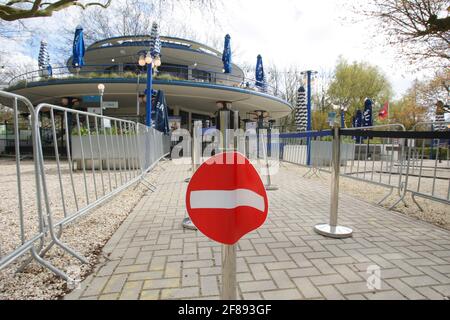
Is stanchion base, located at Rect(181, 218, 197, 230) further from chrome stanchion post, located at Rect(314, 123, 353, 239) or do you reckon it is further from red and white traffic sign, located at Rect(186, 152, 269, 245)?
red and white traffic sign, located at Rect(186, 152, 269, 245)

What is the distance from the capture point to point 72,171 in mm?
4270

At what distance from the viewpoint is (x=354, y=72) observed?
40625 millimetres

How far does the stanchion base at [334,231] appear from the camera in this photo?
3.52 metres

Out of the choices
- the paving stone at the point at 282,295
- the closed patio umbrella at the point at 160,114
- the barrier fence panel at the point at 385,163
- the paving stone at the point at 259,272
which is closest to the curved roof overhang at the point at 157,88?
the closed patio umbrella at the point at 160,114

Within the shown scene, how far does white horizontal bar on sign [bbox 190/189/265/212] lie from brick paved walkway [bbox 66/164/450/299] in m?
0.96

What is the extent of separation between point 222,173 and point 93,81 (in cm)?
2021

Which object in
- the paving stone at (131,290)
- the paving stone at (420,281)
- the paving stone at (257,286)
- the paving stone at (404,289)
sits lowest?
the paving stone at (420,281)

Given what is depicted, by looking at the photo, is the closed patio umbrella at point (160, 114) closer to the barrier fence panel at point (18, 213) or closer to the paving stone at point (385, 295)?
the barrier fence panel at point (18, 213)

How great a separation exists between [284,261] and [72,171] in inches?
132

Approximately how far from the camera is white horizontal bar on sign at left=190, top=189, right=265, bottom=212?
1.61 meters

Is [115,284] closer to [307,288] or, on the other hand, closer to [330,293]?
[307,288]

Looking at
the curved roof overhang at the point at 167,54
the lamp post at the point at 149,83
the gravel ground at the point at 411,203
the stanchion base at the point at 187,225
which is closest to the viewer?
the stanchion base at the point at 187,225

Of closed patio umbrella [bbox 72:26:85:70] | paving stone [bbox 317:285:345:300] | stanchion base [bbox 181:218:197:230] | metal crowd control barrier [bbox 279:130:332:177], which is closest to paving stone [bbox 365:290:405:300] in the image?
paving stone [bbox 317:285:345:300]

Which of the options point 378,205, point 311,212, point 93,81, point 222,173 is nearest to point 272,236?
point 311,212
